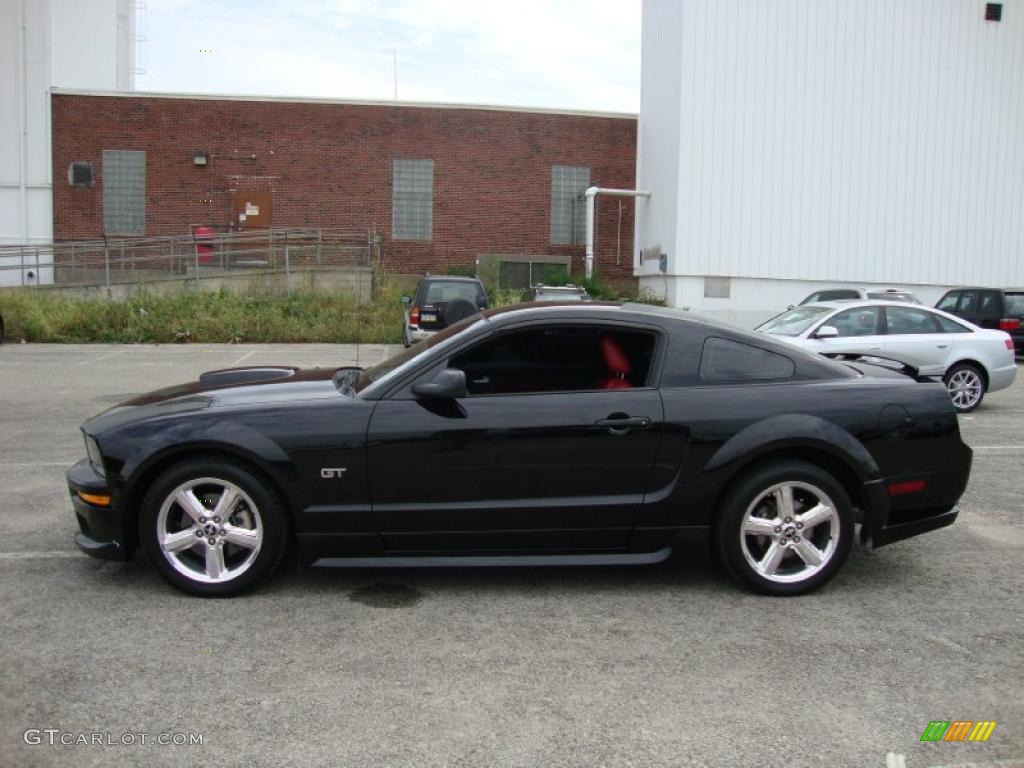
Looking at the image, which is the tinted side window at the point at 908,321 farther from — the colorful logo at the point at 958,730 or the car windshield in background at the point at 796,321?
the colorful logo at the point at 958,730

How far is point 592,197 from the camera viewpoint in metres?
32.0

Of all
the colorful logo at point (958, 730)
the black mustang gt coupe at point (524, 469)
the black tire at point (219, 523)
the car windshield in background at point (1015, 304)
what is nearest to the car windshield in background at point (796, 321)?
the black mustang gt coupe at point (524, 469)

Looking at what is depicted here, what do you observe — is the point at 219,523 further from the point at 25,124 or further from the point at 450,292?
the point at 25,124

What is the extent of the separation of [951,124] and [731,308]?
29.0ft

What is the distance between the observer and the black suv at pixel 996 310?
20.6 meters

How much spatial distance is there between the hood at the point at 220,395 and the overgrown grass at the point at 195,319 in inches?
685

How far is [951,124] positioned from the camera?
95.2 ft

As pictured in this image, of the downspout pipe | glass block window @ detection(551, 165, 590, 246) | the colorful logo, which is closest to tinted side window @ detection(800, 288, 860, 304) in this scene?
the downspout pipe

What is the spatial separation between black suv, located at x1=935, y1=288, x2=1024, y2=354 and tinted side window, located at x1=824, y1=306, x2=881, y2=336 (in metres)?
9.94

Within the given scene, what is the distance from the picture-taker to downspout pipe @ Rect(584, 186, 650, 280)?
31748 mm

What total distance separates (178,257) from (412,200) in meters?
8.59

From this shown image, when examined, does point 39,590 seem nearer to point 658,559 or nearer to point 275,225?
point 658,559

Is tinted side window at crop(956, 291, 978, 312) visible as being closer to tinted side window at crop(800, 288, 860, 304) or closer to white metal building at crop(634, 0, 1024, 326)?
tinted side window at crop(800, 288, 860, 304)

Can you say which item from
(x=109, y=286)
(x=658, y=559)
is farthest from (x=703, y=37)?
(x=658, y=559)
